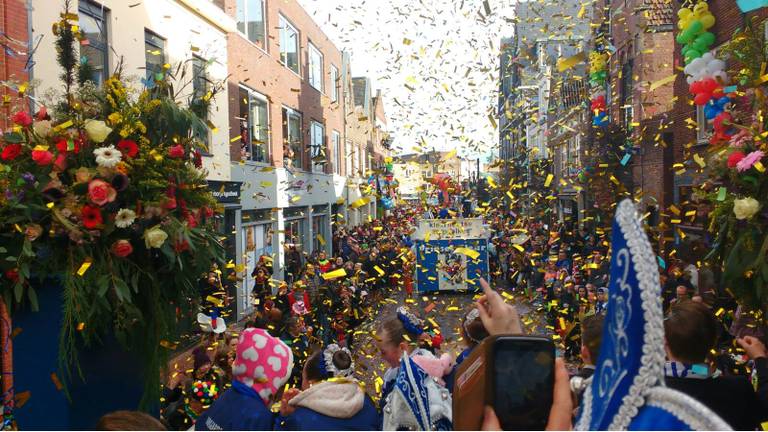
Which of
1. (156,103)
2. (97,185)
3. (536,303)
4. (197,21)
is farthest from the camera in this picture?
(536,303)

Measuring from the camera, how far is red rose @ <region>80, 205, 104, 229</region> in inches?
137

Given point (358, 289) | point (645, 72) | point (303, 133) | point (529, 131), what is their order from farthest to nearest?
point (529, 131), point (303, 133), point (645, 72), point (358, 289)

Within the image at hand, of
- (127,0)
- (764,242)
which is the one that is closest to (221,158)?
(127,0)

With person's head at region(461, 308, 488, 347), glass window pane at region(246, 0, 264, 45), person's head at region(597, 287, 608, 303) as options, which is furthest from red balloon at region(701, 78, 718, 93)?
glass window pane at region(246, 0, 264, 45)

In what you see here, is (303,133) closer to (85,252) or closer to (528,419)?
(85,252)

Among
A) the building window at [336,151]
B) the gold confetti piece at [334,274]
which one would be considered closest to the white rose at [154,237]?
the gold confetti piece at [334,274]

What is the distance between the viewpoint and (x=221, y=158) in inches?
587

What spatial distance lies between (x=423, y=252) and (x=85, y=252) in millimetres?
15967

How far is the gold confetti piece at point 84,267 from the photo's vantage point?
11.4 feet

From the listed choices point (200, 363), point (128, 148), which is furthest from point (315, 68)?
point (128, 148)

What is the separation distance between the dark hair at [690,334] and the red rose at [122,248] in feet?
9.93

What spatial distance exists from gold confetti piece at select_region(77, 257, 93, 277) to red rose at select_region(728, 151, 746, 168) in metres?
4.01

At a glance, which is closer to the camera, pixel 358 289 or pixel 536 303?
pixel 358 289

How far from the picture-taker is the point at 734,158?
394cm
